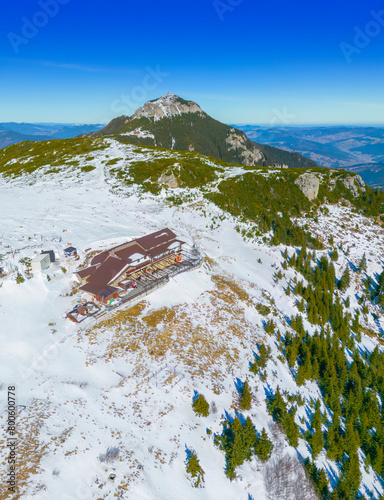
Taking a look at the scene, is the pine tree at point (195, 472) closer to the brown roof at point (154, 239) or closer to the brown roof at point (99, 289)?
the brown roof at point (99, 289)

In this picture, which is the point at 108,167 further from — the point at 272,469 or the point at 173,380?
the point at 272,469

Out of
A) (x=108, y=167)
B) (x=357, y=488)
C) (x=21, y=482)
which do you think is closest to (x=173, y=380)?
(x=21, y=482)

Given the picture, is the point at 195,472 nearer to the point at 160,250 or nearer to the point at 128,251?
the point at 128,251

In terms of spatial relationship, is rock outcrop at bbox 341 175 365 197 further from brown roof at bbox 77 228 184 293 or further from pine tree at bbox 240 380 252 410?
pine tree at bbox 240 380 252 410

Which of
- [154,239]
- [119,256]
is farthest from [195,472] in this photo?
[154,239]

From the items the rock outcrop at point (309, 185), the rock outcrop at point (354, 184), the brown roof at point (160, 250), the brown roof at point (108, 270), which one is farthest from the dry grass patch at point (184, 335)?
the rock outcrop at point (354, 184)
